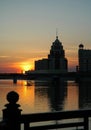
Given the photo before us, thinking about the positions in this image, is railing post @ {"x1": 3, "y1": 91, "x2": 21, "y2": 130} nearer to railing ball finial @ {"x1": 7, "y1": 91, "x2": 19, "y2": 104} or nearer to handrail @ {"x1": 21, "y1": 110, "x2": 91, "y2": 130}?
railing ball finial @ {"x1": 7, "y1": 91, "x2": 19, "y2": 104}

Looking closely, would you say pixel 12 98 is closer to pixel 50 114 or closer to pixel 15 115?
pixel 15 115

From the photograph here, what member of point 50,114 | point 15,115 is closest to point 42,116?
point 50,114

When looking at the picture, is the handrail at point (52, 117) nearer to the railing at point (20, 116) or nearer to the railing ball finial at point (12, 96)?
the railing at point (20, 116)

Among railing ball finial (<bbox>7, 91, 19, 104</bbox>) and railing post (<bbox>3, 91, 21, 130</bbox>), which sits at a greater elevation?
railing ball finial (<bbox>7, 91, 19, 104</bbox>)

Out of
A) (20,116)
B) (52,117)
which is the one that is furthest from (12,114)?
(52,117)

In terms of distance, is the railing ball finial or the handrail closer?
the railing ball finial

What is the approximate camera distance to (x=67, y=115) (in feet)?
33.0

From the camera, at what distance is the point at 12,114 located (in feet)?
29.3

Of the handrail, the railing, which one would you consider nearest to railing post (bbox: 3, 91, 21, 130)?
the railing

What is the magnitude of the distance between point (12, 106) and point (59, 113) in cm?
151

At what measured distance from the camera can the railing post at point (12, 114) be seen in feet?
29.1

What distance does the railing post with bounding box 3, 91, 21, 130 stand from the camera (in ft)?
29.1

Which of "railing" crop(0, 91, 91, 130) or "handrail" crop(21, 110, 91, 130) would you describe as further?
"handrail" crop(21, 110, 91, 130)

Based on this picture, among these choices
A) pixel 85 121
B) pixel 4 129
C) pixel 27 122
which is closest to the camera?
pixel 4 129
